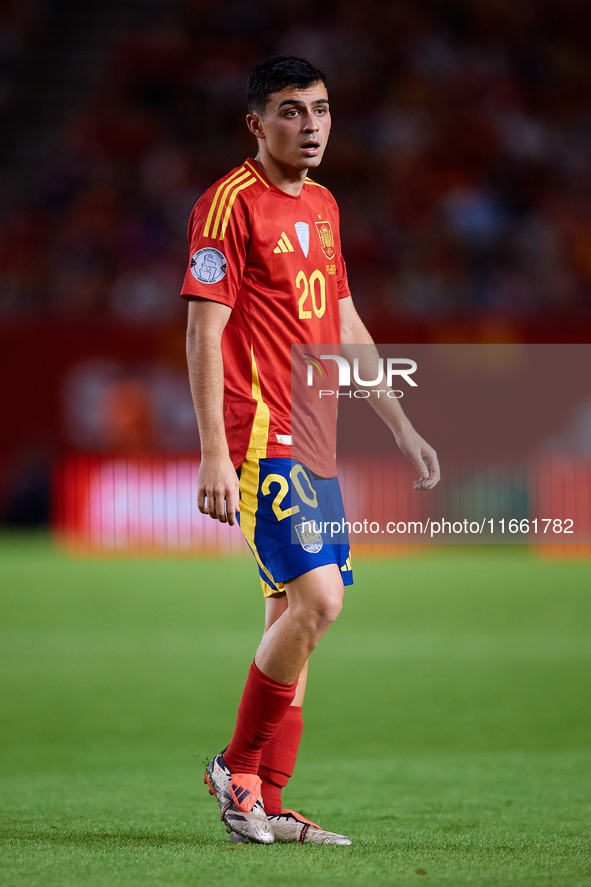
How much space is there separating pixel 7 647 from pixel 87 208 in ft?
29.6

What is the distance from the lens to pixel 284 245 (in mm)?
3021

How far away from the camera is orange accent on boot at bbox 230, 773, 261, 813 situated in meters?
2.93

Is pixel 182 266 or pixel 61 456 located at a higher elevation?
pixel 182 266

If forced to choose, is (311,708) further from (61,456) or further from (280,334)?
(61,456)

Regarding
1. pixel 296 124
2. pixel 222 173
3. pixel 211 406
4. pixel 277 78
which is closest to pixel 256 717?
pixel 211 406

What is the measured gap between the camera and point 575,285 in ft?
41.3

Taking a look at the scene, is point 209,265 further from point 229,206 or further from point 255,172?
point 255,172

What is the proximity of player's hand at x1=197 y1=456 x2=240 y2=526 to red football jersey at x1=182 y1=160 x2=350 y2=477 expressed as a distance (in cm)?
15

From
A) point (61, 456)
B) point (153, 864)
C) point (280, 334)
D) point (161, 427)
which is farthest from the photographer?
point (161, 427)

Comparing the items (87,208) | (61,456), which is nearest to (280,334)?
(61,456)

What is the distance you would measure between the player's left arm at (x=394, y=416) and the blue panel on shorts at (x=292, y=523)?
36 cm

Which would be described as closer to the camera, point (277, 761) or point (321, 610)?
point (321, 610)

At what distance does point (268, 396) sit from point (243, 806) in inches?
41.6

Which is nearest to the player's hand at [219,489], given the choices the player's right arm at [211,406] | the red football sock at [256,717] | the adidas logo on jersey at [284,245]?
the player's right arm at [211,406]
